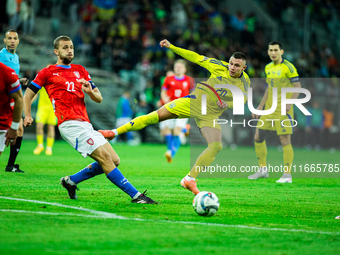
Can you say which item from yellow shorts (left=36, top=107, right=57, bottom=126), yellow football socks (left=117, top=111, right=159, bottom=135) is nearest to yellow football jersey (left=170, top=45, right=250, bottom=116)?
yellow football socks (left=117, top=111, right=159, bottom=135)

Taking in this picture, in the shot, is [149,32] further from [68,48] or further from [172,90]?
[68,48]

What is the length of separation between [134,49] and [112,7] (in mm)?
2695

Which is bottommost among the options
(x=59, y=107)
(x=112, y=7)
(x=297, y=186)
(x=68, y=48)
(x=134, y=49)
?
(x=297, y=186)

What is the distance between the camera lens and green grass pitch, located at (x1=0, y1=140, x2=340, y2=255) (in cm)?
522

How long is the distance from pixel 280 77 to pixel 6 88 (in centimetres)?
662

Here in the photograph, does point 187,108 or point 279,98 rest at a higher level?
point 279,98

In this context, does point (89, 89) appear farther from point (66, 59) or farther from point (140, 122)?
point (140, 122)

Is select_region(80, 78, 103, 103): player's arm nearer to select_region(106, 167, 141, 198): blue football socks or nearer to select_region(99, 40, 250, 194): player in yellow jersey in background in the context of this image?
select_region(106, 167, 141, 198): blue football socks

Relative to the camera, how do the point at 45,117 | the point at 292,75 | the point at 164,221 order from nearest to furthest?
the point at 164,221 < the point at 292,75 < the point at 45,117

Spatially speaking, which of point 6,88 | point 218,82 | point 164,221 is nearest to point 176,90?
point 218,82

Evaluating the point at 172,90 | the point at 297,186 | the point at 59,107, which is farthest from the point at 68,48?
the point at 172,90

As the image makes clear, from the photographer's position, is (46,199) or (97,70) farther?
(97,70)

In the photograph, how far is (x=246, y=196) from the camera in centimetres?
921

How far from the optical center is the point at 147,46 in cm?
2623
